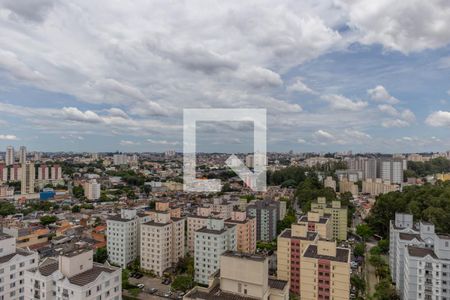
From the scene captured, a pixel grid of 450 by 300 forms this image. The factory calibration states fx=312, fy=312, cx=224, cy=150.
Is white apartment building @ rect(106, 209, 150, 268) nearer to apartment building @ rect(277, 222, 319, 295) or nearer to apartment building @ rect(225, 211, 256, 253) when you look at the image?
apartment building @ rect(225, 211, 256, 253)

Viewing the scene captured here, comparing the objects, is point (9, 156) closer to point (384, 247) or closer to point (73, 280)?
point (73, 280)

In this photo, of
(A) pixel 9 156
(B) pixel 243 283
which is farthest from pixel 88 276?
(A) pixel 9 156

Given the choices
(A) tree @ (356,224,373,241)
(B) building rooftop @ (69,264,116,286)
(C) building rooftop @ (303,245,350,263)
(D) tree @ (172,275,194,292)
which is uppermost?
(B) building rooftop @ (69,264,116,286)

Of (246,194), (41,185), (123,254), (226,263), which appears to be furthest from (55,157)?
(226,263)

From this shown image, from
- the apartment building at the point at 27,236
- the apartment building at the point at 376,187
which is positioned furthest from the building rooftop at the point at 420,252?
the apartment building at the point at 376,187

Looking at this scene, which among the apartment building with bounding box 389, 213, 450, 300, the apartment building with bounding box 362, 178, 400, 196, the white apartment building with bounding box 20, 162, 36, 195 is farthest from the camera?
the white apartment building with bounding box 20, 162, 36, 195

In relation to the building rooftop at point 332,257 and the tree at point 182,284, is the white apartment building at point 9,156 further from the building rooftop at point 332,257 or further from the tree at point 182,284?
the building rooftop at point 332,257

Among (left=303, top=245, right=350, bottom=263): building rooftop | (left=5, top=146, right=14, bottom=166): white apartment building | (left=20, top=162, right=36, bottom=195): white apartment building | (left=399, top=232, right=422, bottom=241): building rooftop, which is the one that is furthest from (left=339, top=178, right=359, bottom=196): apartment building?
(left=5, top=146, right=14, bottom=166): white apartment building
